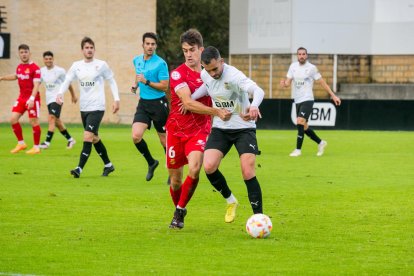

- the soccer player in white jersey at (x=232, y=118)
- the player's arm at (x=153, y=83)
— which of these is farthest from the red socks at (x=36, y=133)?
the soccer player in white jersey at (x=232, y=118)

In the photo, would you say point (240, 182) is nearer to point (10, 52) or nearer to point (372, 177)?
point (372, 177)

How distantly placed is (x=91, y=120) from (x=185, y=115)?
6.28 metres

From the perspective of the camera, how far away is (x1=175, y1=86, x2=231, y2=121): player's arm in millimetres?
11320

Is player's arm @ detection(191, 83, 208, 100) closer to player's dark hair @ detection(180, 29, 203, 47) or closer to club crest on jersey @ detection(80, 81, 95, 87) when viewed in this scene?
player's dark hair @ detection(180, 29, 203, 47)

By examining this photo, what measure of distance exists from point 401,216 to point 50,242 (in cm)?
461

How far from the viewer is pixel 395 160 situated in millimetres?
23375

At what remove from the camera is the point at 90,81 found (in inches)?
728

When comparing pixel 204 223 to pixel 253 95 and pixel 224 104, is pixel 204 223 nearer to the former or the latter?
pixel 224 104

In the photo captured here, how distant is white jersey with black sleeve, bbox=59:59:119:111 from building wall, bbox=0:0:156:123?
1022 inches

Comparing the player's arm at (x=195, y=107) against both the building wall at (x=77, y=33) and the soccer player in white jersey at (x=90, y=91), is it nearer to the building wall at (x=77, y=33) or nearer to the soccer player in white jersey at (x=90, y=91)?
the soccer player in white jersey at (x=90, y=91)

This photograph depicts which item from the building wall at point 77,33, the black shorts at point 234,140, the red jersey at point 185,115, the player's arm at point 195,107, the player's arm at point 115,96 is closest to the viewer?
the player's arm at point 195,107

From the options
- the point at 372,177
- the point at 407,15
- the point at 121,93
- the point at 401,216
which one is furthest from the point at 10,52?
the point at 401,216

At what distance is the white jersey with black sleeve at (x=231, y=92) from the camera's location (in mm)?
11344

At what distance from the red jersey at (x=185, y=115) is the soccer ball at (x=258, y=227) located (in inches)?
59.3
